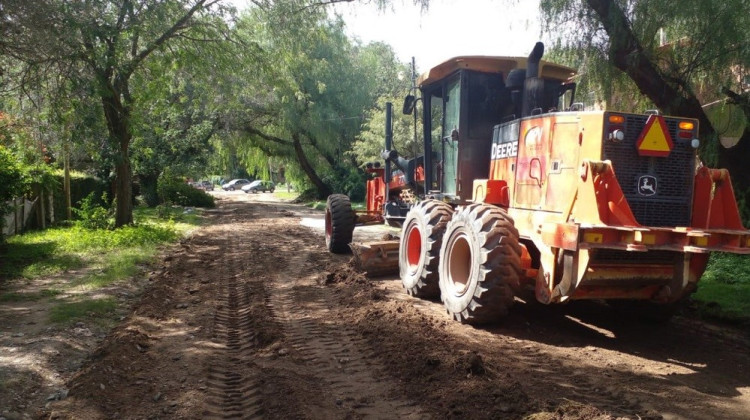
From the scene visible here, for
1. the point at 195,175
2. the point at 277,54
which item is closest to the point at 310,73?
the point at 195,175

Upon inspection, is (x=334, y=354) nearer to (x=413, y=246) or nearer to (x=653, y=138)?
(x=413, y=246)

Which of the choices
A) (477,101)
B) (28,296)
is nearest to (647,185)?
(477,101)

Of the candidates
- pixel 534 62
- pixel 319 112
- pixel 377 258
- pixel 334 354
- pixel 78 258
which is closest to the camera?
pixel 334 354

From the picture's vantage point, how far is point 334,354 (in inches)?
209

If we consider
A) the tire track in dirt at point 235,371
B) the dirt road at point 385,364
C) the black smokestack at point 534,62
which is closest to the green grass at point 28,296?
the dirt road at point 385,364

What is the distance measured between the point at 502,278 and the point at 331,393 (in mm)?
2253

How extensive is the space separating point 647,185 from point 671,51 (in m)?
4.13

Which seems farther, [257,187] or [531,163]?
[257,187]

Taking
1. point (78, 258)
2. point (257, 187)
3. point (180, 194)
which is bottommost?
point (78, 258)

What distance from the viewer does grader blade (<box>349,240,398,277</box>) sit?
9.05m

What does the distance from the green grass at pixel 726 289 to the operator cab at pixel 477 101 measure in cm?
317

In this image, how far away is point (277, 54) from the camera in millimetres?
15133

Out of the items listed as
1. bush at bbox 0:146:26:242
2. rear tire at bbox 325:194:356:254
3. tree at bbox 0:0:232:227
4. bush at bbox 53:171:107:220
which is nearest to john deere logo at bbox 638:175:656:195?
rear tire at bbox 325:194:356:254

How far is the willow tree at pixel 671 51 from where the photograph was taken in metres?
7.93
